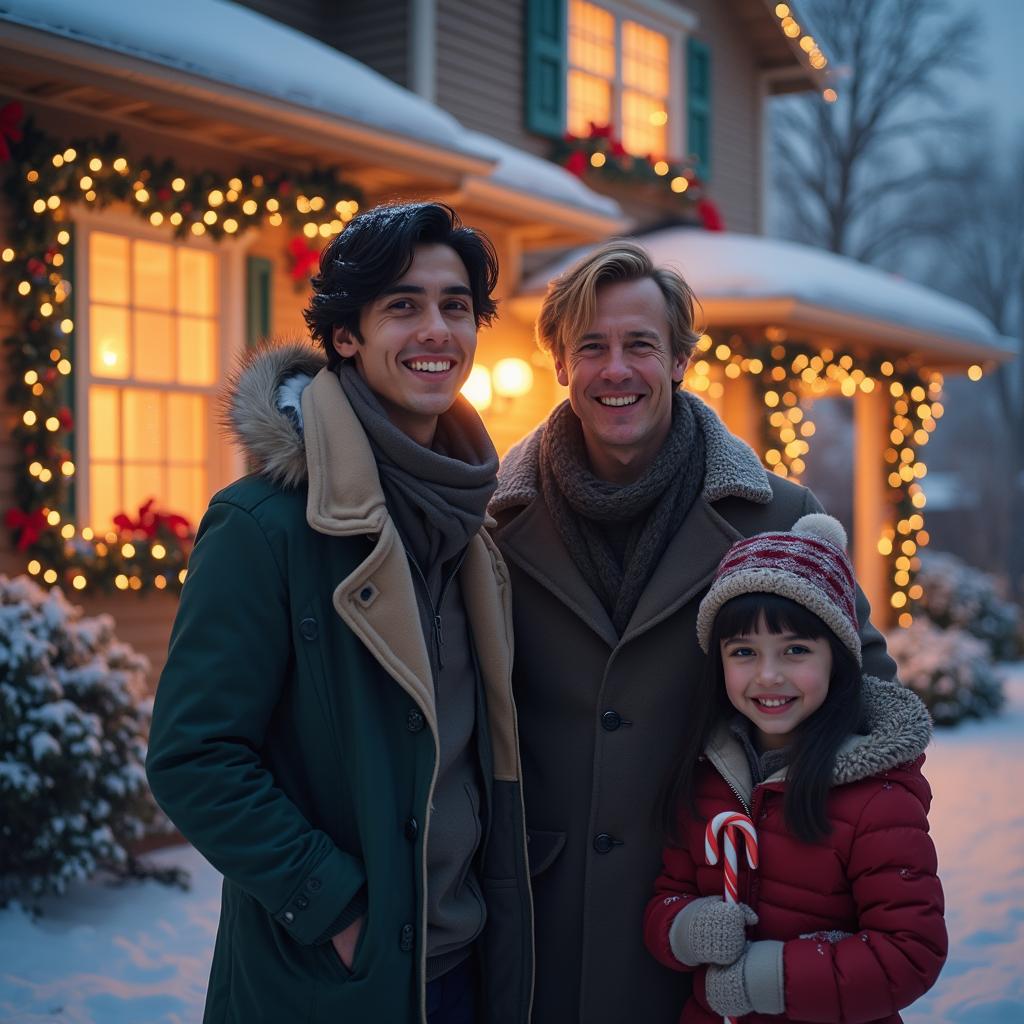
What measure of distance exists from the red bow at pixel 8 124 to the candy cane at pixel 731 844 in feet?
16.2

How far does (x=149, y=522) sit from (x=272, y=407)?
4.39 metres

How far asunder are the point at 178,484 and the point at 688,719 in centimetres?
499

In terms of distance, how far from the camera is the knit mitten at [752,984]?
2162 mm

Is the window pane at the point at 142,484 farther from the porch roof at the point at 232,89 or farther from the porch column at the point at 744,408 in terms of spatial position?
the porch column at the point at 744,408

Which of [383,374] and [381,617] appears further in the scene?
[383,374]

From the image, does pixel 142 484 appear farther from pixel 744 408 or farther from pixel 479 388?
pixel 744 408

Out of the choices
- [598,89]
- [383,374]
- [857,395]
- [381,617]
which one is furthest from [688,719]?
[857,395]

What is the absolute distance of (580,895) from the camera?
8.45ft

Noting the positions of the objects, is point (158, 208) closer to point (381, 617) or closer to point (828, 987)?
point (381, 617)

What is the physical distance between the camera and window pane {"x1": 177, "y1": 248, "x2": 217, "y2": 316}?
6.83 meters

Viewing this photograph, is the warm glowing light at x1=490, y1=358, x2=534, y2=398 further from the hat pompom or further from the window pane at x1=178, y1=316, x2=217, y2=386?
the hat pompom

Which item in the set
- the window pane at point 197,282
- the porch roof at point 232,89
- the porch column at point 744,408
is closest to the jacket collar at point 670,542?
the porch roof at point 232,89

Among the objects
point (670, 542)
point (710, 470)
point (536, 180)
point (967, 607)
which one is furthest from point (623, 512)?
point (967, 607)

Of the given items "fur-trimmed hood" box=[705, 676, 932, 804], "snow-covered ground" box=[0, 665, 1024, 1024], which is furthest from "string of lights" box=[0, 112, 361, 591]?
"fur-trimmed hood" box=[705, 676, 932, 804]
